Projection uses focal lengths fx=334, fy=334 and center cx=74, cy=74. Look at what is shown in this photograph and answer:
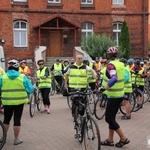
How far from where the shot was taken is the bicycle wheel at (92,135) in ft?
19.8

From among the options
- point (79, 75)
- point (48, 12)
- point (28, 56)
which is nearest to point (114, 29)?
point (48, 12)

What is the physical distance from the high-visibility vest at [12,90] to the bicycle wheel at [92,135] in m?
1.67

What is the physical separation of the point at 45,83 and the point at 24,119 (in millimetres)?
1535

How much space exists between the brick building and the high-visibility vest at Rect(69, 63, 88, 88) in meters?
19.0

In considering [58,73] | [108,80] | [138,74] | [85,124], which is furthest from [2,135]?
[58,73]

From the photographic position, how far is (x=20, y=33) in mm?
28750

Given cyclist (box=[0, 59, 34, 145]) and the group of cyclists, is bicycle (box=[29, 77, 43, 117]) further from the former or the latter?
cyclist (box=[0, 59, 34, 145])

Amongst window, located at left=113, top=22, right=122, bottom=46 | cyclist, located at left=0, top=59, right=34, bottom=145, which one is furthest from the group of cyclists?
window, located at left=113, top=22, right=122, bottom=46

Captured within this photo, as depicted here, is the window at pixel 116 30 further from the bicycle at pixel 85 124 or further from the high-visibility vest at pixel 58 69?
the bicycle at pixel 85 124

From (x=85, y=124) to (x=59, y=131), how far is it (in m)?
2.45

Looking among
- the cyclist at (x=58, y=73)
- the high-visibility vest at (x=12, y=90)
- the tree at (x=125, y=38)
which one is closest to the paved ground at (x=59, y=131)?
the high-visibility vest at (x=12, y=90)

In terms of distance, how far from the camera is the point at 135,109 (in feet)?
38.3

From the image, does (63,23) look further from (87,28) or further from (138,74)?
(138,74)

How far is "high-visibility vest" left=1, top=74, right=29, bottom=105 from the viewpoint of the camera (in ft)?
23.4
